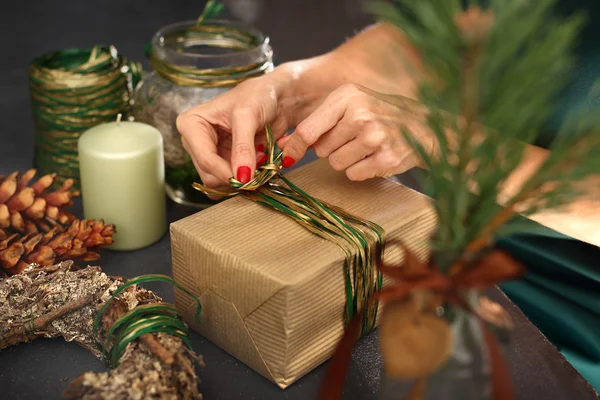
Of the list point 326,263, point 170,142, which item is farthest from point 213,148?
point 326,263

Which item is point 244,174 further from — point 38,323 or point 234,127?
point 38,323

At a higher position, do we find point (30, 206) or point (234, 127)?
point (234, 127)

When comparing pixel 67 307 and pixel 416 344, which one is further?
pixel 67 307

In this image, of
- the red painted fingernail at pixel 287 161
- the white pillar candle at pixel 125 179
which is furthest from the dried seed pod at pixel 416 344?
the white pillar candle at pixel 125 179

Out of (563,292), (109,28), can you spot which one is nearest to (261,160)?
(563,292)

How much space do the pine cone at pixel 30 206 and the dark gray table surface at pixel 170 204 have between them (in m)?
0.08

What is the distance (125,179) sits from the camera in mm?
947

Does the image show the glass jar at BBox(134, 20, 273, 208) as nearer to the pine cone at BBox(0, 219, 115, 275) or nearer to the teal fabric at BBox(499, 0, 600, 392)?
the pine cone at BBox(0, 219, 115, 275)

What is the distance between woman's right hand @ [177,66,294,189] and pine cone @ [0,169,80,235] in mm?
175

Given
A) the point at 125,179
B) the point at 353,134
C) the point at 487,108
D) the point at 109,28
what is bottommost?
the point at 109,28

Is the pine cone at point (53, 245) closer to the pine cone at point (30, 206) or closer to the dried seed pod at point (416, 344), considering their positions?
the pine cone at point (30, 206)

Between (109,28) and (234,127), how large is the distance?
3.24 ft

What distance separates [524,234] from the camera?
1.00 meters

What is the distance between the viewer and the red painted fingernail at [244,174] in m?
0.84
